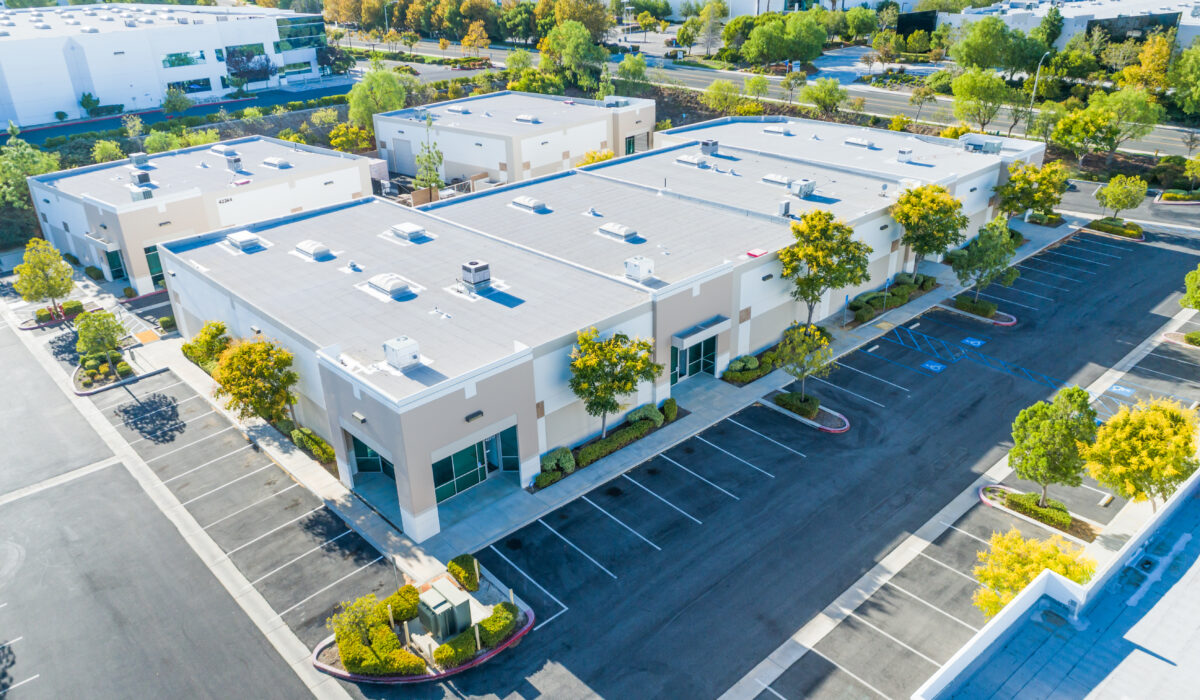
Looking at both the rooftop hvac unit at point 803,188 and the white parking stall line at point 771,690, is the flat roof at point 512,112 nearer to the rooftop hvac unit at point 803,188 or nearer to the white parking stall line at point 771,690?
the rooftop hvac unit at point 803,188

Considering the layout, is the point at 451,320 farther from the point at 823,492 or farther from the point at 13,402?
the point at 13,402

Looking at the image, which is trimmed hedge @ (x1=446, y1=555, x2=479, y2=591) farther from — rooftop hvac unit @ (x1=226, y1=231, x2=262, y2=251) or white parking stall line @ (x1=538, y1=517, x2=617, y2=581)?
rooftop hvac unit @ (x1=226, y1=231, x2=262, y2=251)

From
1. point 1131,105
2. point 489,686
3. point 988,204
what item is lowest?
point 489,686

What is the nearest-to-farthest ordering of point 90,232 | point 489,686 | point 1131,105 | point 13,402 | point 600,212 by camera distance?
point 489,686 < point 13,402 < point 600,212 < point 90,232 < point 1131,105

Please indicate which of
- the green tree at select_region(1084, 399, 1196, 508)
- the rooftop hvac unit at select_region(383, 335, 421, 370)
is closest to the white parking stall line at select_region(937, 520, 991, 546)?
the green tree at select_region(1084, 399, 1196, 508)

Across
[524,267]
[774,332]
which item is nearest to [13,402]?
[524,267]

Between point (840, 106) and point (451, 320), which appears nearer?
point (451, 320)

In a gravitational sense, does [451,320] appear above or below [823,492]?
above
